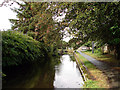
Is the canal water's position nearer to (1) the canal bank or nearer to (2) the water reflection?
(2) the water reflection

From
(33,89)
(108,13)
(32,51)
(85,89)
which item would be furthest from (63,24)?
(32,51)

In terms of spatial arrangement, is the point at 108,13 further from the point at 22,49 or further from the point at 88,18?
the point at 22,49

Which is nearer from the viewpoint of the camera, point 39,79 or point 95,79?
point 95,79

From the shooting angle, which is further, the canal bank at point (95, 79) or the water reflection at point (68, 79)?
the water reflection at point (68, 79)

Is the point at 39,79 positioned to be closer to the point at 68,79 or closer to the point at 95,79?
the point at 68,79

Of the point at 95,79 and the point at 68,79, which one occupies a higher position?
the point at 95,79

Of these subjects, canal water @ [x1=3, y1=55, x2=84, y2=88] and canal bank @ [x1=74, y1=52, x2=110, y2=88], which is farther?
canal water @ [x1=3, y1=55, x2=84, y2=88]

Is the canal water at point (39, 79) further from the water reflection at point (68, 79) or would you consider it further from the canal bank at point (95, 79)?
the canal bank at point (95, 79)

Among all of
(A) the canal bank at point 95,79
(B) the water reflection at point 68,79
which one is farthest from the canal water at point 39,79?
(A) the canal bank at point 95,79

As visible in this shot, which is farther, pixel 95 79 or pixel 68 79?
pixel 68 79

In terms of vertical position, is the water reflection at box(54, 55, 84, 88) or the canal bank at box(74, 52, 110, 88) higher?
the canal bank at box(74, 52, 110, 88)

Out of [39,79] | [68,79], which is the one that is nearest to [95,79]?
[68,79]

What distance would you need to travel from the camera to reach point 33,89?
622cm

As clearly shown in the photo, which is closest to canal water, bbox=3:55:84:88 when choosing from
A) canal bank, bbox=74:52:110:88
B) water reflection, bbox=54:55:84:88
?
water reflection, bbox=54:55:84:88
